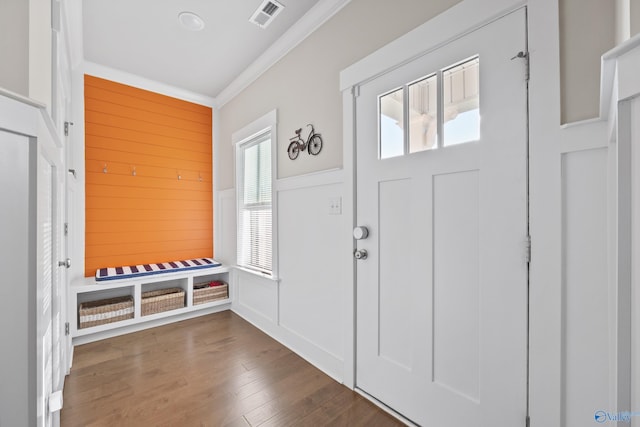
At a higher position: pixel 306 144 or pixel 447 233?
pixel 306 144

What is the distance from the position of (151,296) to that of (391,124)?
304 cm

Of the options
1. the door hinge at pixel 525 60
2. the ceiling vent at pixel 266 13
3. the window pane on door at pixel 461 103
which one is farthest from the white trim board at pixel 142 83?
the door hinge at pixel 525 60

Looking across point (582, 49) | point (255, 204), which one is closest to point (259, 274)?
point (255, 204)

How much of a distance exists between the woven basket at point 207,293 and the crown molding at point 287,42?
2.37 metres

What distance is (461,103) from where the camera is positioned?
1.36 metres

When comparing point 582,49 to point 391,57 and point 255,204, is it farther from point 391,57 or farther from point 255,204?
point 255,204

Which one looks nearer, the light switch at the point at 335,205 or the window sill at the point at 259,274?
the light switch at the point at 335,205

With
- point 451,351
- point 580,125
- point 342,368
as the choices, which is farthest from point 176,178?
point 580,125

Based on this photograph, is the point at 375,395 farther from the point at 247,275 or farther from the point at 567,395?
the point at 247,275

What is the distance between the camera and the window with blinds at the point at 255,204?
290 cm

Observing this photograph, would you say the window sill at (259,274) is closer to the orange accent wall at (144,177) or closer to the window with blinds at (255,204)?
the window with blinds at (255,204)

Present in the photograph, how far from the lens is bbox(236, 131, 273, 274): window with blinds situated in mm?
2900

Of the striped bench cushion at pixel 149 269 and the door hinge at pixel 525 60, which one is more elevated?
the door hinge at pixel 525 60

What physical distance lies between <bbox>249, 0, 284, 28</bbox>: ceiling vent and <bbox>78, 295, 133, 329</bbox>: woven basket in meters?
2.94
